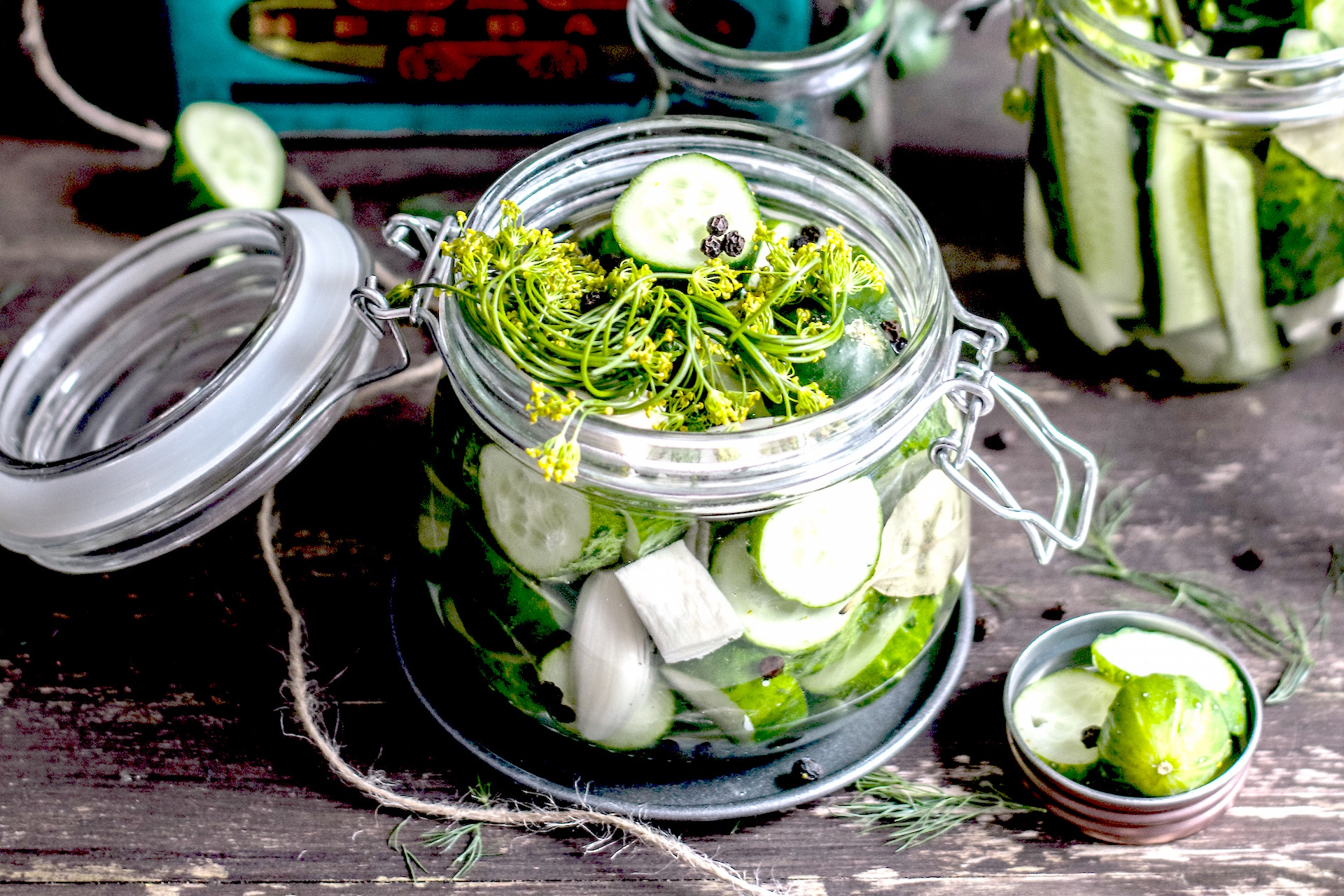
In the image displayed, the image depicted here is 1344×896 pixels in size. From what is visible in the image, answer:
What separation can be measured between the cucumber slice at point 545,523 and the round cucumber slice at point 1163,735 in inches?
19.6

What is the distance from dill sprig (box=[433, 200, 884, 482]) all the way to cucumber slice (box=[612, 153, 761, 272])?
0.02m

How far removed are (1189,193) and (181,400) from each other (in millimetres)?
1142

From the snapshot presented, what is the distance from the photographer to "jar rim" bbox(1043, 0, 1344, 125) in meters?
1.26

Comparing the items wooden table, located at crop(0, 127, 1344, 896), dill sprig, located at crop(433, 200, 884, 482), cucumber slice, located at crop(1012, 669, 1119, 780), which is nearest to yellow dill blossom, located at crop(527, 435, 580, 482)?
dill sprig, located at crop(433, 200, 884, 482)

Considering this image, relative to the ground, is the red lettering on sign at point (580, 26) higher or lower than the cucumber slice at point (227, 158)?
higher

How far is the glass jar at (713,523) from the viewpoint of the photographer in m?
0.96

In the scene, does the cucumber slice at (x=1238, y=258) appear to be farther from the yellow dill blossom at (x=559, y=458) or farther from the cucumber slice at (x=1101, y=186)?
the yellow dill blossom at (x=559, y=458)

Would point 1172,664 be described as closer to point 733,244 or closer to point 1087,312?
point 1087,312

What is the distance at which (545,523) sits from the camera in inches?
39.3

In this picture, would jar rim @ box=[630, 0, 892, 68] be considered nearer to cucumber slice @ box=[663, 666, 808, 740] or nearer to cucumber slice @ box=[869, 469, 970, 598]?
cucumber slice @ box=[869, 469, 970, 598]

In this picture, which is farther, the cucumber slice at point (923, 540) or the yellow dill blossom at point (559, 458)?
the cucumber slice at point (923, 540)

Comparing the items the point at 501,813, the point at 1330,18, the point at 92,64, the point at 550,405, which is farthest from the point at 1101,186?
the point at 92,64

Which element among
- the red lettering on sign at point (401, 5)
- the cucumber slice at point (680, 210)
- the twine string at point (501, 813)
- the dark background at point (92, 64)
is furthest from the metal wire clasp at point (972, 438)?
the dark background at point (92, 64)

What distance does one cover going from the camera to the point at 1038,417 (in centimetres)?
111
